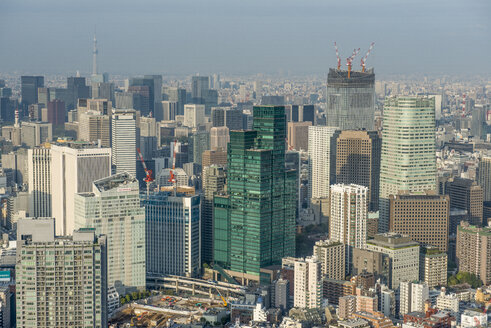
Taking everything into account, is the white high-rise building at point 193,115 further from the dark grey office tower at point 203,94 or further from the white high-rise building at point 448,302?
the white high-rise building at point 448,302

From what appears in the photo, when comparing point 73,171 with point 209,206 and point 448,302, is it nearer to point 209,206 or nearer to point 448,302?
point 209,206

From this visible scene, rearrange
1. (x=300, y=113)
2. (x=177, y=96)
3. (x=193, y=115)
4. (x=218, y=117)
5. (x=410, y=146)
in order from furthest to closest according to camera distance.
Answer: (x=177, y=96) → (x=193, y=115) → (x=218, y=117) → (x=300, y=113) → (x=410, y=146)

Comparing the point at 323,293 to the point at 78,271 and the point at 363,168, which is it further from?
the point at 363,168

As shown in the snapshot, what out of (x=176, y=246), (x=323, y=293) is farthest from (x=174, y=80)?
(x=323, y=293)

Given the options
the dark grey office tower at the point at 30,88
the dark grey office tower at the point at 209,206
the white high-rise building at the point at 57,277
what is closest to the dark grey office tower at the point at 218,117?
the dark grey office tower at the point at 30,88

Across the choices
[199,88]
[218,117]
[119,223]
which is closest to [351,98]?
[218,117]

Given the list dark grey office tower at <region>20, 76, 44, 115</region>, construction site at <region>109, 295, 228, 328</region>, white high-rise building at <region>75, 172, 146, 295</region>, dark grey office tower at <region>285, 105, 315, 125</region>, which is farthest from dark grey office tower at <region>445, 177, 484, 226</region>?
dark grey office tower at <region>20, 76, 44, 115</region>
